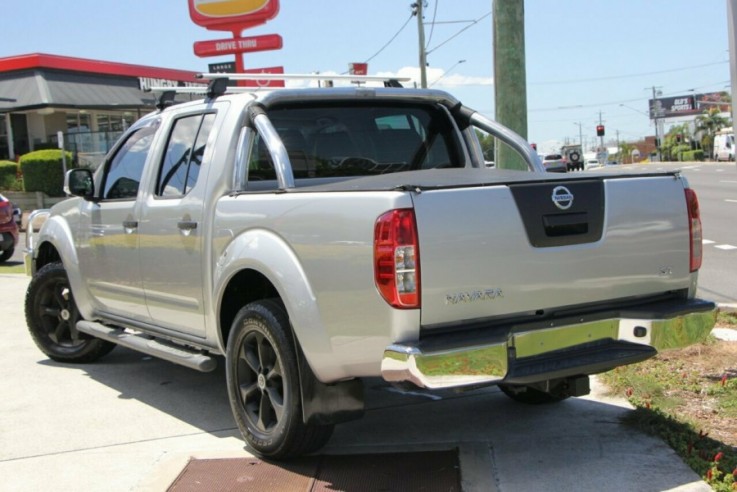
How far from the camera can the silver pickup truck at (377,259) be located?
12.2 ft

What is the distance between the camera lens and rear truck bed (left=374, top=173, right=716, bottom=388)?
145 inches

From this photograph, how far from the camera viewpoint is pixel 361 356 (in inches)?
153

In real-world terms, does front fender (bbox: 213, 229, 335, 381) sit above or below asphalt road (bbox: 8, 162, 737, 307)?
above

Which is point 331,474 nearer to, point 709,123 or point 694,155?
point 694,155

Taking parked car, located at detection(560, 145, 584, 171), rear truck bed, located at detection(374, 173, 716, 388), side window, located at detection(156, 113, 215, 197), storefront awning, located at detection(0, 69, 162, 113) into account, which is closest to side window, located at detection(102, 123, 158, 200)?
side window, located at detection(156, 113, 215, 197)

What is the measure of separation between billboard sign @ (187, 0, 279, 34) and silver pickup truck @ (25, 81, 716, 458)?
24.1 metres

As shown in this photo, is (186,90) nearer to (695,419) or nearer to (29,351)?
(29,351)

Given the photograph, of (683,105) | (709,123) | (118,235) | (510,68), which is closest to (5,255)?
(118,235)

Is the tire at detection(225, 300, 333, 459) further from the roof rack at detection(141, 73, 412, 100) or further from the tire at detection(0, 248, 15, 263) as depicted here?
the tire at detection(0, 248, 15, 263)

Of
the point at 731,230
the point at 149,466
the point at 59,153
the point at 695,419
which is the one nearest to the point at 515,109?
the point at 695,419

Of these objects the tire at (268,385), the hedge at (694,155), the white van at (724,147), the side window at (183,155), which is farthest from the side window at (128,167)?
the hedge at (694,155)

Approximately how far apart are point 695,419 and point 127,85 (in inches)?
1478

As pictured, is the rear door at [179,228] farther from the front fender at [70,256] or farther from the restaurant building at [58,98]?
the restaurant building at [58,98]

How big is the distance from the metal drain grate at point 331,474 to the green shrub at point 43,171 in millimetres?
28513
